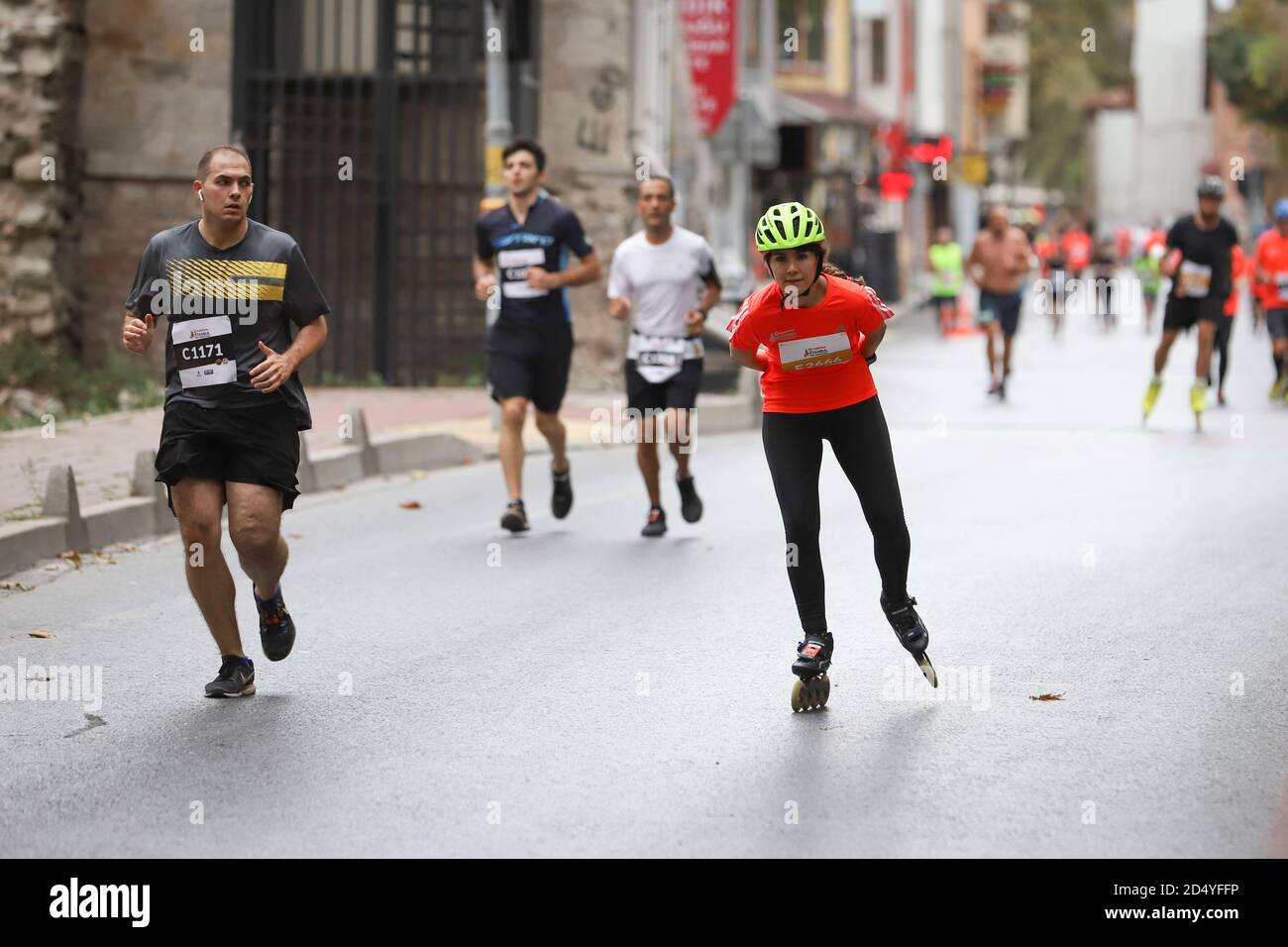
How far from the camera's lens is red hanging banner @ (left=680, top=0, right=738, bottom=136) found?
89.9 ft

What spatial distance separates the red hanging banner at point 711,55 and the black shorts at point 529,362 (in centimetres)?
1653

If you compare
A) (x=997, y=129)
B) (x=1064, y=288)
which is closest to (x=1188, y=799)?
(x=1064, y=288)

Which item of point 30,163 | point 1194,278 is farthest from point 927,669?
point 30,163

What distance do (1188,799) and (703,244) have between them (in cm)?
580

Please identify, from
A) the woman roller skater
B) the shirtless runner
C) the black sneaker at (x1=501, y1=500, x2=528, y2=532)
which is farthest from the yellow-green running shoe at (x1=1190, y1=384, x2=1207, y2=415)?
the woman roller skater

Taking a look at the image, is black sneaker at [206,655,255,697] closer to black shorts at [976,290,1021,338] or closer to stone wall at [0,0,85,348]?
stone wall at [0,0,85,348]

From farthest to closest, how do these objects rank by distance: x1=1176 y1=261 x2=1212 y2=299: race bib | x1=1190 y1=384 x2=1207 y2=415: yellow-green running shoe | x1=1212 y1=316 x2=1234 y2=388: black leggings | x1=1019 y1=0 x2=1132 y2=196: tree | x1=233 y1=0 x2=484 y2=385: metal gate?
x1=1019 y1=0 x2=1132 y2=196: tree < x1=233 y1=0 x2=484 y2=385: metal gate < x1=1212 y1=316 x2=1234 y2=388: black leggings < x1=1176 y1=261 x2=1212 y2=299: race bib < x1=1190 y1=384 x2=1207 y2=415: yellow-green running shoe

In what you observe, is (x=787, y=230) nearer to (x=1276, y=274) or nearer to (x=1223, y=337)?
(x=1223, y=337)

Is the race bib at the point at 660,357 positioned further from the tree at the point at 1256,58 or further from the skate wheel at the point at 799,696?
the tree at the point at 1256,58

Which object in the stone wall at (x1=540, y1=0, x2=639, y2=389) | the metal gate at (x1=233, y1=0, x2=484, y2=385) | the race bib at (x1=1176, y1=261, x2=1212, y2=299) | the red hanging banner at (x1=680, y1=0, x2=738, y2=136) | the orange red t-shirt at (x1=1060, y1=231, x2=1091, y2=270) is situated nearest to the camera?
the race bib at (x1=1176, y1=261, x2=1212, y2=299)

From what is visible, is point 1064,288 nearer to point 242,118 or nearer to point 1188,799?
point 242,118

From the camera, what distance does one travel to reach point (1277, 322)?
19.0 metres

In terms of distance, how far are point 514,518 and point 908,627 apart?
4.42 metres

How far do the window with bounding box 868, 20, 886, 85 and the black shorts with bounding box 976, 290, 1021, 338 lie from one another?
127ft
